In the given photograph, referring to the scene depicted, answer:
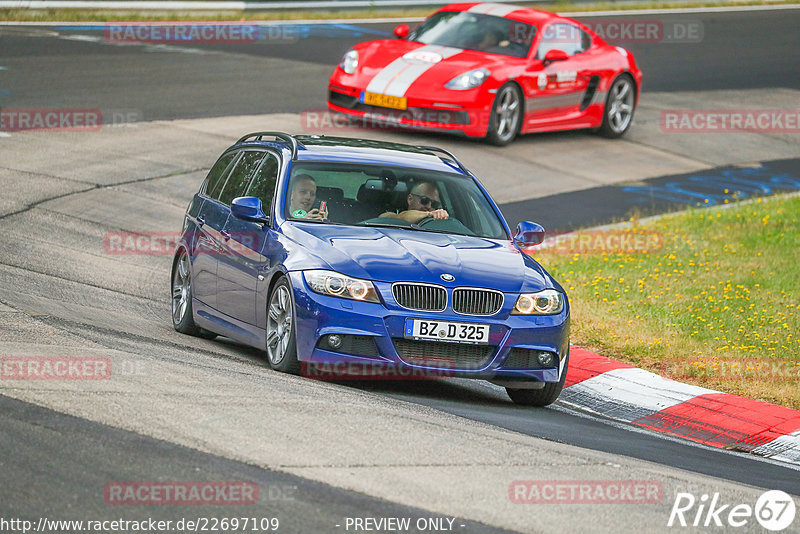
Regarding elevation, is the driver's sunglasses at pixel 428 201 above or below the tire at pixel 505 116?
above

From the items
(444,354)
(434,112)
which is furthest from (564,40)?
(444,354)

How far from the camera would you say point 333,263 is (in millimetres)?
8508

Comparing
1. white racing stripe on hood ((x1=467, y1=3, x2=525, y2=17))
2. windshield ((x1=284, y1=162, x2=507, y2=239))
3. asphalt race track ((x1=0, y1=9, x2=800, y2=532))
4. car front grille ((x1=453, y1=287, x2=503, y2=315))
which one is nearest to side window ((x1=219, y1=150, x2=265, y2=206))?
windshield ((x1=284, y1=162, x2=507, y2=239))

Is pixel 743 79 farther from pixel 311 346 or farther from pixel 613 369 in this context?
pixel 311 346

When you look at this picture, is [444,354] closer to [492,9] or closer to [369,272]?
[369,272]

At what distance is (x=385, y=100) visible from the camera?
1803 cm

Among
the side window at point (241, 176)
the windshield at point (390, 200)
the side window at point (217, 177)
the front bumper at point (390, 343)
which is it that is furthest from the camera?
the side window at point (217, 177)

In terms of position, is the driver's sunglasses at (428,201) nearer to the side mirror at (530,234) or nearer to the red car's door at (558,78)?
the side mirror at (530,234)

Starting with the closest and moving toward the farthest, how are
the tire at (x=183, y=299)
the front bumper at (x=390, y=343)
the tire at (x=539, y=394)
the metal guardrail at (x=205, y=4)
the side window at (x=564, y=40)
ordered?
the front bumper at (x=390, y=343)
the tire at (x=539, y=394)
the tire at (x=183, y=299)
the side window at (x=564, y=40)
the metal guardrail at (x=205, y=4)

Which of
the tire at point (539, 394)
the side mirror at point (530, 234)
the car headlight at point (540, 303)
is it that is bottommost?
the tire at point (539, 394)

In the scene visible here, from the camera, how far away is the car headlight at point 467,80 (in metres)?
18.0

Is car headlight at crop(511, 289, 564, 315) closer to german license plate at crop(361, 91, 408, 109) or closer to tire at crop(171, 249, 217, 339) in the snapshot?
tire at crop(171, 249, 217, 339)

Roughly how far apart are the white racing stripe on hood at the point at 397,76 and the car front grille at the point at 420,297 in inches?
384

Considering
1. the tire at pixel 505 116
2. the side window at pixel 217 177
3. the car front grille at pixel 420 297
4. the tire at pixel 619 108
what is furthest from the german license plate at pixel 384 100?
the car front grille at pixel 420 297
